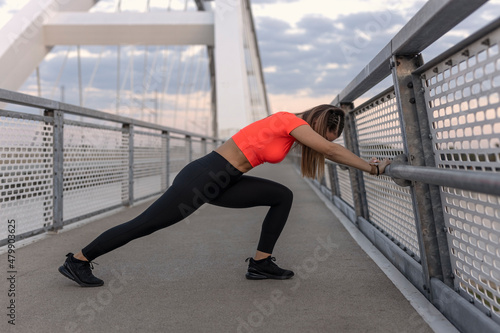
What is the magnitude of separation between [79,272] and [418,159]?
6.42 feet

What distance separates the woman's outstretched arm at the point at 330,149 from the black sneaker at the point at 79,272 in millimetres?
1419

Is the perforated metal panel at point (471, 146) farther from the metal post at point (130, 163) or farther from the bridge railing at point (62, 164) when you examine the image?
the metal post at point (130, 163)

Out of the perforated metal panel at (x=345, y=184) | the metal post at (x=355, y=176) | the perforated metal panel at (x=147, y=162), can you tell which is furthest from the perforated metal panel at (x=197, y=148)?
the metal post at (x=355, y=176)

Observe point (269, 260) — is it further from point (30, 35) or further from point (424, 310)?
point (30, 35)

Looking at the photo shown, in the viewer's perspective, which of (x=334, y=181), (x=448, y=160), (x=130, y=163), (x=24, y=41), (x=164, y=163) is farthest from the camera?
(x=24, y=41)

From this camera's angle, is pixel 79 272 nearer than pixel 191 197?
No

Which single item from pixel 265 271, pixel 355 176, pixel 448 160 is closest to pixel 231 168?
pixel 265 271

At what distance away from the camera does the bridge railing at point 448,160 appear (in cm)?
154

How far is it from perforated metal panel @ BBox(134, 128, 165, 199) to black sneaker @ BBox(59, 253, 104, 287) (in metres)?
4.11

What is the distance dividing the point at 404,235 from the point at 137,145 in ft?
15.8

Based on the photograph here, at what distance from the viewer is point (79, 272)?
2.55 m

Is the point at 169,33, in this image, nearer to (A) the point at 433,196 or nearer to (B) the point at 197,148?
(B) the point at 197,148

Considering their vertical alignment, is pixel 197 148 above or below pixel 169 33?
below

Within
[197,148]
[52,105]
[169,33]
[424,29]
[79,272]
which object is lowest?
[79,272]
